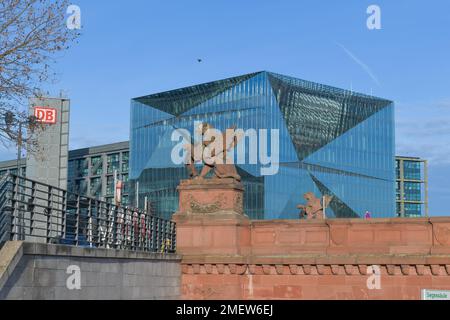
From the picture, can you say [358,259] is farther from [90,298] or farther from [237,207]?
[90,298]

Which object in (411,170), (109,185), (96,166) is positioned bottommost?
(109,185)

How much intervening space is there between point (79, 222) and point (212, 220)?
8470 millimetres

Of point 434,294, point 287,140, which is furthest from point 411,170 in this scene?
point 434,294

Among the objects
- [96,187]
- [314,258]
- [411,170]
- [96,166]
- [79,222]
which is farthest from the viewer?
[411,170]

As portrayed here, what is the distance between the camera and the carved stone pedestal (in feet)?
85.4

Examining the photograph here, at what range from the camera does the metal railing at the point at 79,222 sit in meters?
15.0

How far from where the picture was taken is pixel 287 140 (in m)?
90.4

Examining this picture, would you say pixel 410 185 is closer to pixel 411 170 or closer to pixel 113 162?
pixel 411 170

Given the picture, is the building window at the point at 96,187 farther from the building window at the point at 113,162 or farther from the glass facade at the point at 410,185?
the glass facade at the point at 410,185

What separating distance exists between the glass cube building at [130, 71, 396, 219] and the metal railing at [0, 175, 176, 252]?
62.7 meters

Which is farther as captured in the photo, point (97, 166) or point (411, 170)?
point (411, 170)

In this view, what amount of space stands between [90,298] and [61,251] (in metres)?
2.32

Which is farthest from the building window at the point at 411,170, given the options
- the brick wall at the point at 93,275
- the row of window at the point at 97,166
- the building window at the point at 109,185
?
the brick wall at the point at 93,275

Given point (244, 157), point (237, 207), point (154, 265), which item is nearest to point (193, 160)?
point (237, 207)
